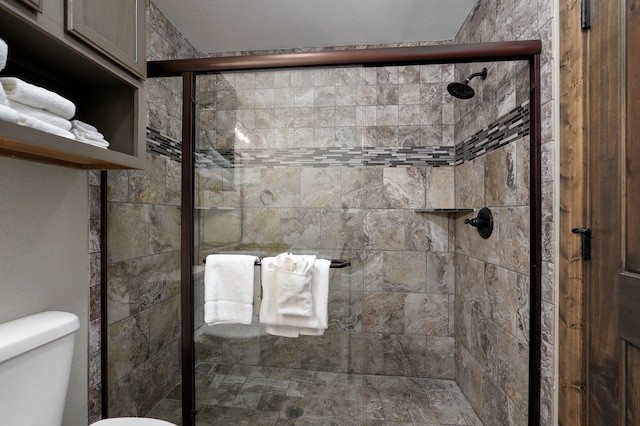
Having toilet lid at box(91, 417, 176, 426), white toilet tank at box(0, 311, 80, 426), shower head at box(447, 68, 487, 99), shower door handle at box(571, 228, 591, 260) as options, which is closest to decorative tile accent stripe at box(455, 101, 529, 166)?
shower head at box(447, 68, 487, 99)

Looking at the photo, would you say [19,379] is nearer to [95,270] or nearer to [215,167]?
[95,270]

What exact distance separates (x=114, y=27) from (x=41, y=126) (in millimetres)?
476

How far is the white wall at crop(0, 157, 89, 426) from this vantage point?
1.06m

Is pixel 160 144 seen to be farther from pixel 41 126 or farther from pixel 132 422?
pixel 132 422

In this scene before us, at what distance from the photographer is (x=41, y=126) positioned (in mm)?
833

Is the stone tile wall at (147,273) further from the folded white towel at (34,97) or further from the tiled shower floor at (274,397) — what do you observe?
the folded white towel at (34,97)

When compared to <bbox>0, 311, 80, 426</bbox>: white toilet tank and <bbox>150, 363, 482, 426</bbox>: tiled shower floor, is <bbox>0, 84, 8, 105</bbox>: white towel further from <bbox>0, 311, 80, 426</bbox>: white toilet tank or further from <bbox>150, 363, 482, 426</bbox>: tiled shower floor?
<bbox>150, 363, 482, 426</bbox>: tiled shower floor

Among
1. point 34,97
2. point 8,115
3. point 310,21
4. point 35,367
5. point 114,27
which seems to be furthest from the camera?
point 310,21

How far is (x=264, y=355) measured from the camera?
1401 millimetres

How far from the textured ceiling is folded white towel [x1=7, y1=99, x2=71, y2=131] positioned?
1324mm

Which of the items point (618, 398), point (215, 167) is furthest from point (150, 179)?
point (618, 398)

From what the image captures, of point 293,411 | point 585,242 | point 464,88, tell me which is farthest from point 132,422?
point 464,88

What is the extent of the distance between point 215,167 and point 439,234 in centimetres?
166

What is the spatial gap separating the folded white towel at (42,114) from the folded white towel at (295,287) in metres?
0.90
